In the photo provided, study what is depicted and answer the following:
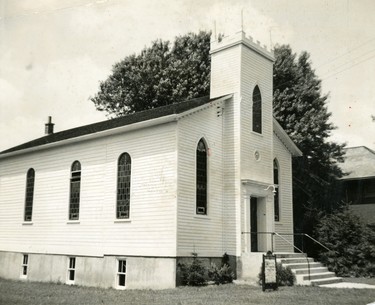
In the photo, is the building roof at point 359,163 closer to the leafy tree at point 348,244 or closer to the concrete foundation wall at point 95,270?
the leafy tree at point 348,244

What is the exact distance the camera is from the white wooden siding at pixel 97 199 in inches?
763

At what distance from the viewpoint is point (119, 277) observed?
67.7 ft

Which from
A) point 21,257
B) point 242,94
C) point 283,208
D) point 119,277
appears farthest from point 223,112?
point 21,257

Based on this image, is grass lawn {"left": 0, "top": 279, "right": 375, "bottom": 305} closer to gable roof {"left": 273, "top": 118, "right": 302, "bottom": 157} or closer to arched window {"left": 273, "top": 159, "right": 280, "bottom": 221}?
arched window {"left": 273, "top": 159, "right": 280, "bottom": 221}

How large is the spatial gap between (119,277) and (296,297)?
8.32 m

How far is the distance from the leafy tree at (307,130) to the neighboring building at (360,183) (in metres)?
0.78

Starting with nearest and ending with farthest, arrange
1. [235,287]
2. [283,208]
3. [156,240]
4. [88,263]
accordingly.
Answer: [235,287] < [156,240] < [88,263] < [283,208]

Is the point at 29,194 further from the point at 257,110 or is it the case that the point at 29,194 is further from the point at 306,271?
the point at 306,271

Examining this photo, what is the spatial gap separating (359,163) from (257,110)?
45.4 ft

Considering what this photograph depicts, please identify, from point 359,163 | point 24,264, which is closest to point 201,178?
point 24,264

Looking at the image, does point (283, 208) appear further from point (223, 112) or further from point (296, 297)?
point (296, 297)

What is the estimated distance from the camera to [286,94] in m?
33.3

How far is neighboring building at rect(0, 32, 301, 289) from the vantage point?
1939 cm

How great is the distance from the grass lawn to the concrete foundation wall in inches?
49.1
